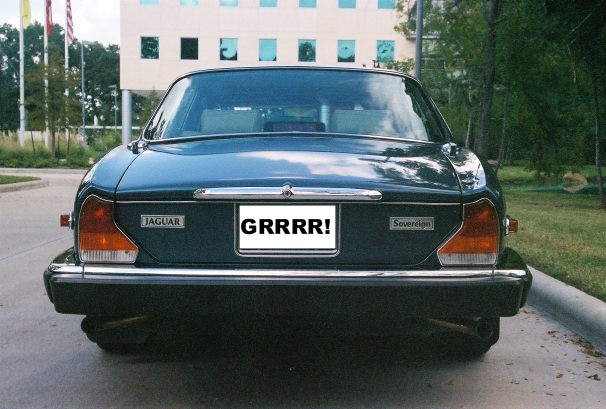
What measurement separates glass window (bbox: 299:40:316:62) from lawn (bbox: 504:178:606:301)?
1370 inches

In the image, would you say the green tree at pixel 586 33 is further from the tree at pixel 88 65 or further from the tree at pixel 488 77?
the tree at pixel 88 65

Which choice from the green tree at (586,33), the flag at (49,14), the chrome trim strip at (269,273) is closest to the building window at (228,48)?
the flag at (49,14)

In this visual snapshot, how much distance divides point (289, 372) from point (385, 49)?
48.6m

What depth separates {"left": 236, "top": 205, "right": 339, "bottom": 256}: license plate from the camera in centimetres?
333

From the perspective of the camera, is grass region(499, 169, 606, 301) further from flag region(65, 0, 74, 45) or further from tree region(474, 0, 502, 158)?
flag region(65, 0, 74, 45)

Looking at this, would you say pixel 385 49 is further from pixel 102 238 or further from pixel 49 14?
pixel 102 238

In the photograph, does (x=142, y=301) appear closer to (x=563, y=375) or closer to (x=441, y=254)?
(x=441, y=254)

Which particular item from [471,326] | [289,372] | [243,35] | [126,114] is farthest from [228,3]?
[471,326]

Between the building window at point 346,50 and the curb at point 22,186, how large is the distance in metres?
32.4

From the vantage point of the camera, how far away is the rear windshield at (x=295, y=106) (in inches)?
167

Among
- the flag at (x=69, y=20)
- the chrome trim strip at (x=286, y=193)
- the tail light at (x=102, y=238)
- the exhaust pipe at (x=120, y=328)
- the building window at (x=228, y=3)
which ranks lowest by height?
the exhaust pipe at (x=120, y=328)

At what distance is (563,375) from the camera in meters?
4.22

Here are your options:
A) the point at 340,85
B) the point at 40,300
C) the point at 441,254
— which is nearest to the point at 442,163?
the point at 441,254

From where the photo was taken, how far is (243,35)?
166ft
